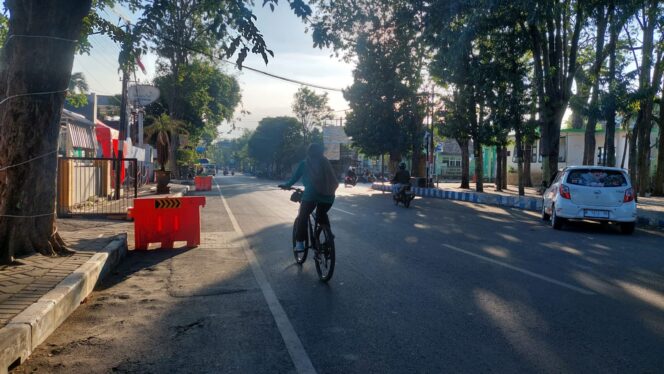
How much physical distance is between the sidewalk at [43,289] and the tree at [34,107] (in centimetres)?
42

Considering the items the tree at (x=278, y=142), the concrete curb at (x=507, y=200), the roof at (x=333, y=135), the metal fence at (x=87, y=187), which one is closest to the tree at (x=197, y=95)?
the tree at (x=278, y=142)

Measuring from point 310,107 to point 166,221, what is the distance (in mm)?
68711

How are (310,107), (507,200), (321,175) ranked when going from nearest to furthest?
(321,175)
(507,200)
(310,107)

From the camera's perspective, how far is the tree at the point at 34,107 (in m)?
7.09

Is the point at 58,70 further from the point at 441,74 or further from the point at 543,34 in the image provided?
the point at 441,74

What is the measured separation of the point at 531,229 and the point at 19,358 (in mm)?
11692

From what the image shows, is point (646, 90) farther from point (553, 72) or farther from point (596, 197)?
point (596, 197)

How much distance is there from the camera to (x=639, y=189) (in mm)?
32469

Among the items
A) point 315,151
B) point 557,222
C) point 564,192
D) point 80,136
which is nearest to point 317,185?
point 315,151

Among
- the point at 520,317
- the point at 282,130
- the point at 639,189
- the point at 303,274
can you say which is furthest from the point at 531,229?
the point at 282,130

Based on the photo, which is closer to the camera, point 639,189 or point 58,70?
point 58,70

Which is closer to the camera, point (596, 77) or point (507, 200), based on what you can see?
point (507, 200)

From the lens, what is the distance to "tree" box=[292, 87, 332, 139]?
76.4 metres

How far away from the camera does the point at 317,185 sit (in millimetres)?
7195
